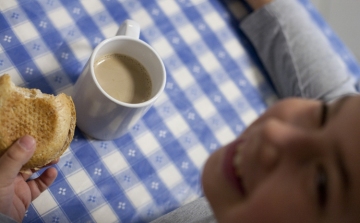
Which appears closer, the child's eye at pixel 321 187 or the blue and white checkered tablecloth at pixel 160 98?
the child's eye at pixel 321 187


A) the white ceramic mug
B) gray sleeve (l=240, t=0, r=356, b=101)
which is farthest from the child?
gray sleeve (l=240, t=0, r=356, b=101)

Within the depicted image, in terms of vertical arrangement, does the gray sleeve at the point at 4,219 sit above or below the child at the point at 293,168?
above

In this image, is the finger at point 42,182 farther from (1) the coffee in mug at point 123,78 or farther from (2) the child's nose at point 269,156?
(2) the child's nose at point 269,156

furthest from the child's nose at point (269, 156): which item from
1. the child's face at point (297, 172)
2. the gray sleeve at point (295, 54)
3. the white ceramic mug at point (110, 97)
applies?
the gray sleeve at point (295, 54)

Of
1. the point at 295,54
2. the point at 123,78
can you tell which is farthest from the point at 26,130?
the point at 295,54

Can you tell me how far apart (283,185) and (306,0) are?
0.60 meters

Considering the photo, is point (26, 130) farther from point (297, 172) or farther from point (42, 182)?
point (297, 172)

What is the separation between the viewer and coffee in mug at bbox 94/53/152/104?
0.53 meters

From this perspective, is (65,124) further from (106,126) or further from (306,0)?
(306,0)

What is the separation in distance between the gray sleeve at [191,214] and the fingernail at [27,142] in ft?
0.69

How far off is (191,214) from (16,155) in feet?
0.86

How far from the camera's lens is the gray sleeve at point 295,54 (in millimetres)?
688

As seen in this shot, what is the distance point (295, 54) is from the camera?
701 mm

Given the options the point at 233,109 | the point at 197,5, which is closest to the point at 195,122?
the point at 233,109
